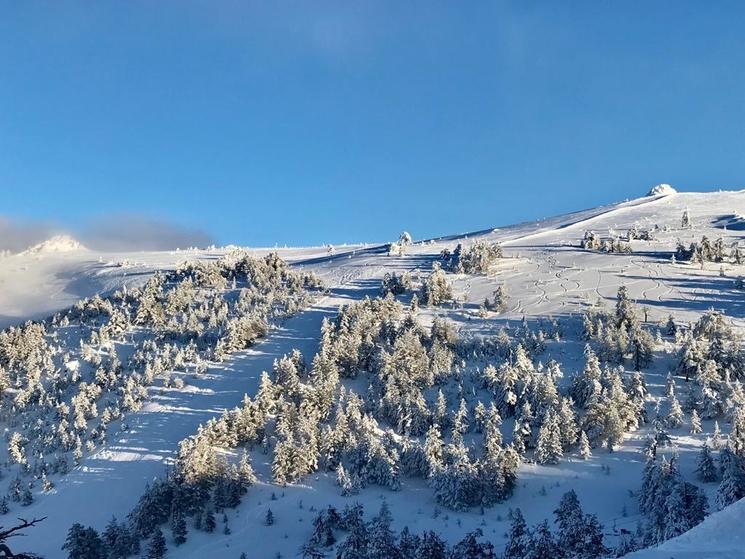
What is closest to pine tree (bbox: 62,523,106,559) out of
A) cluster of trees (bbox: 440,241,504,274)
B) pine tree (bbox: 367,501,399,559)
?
pine tree (bbox: 367,501,399,559)

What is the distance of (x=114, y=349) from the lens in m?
87.2

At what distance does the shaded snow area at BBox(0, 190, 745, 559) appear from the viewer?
162 feet

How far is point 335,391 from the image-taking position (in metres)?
67.7

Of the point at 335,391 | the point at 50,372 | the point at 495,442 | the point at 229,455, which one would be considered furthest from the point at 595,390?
the point at 50,372

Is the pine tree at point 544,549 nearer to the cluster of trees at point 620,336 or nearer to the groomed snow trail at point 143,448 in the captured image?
the groomed snow trail at point 143,448

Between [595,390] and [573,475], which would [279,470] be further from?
[595,390]

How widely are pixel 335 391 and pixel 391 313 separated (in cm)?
2175

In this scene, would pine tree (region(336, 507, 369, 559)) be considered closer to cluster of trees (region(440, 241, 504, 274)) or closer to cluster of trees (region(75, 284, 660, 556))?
cluster of trees (region(75, 284, 660, 556))

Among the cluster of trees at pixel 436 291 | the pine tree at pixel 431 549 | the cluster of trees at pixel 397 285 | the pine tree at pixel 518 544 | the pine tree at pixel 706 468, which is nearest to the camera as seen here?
the pine tree at pixel 518 544

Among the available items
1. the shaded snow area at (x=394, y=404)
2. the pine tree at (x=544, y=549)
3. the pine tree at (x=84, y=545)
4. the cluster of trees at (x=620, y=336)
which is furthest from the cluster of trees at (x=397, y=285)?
the pine tree at (x=544, y=549)

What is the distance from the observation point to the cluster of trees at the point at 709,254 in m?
109

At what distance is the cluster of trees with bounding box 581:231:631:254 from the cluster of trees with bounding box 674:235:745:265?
10807 mm

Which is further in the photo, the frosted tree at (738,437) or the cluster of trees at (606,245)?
the cluster of trees at (606,245)

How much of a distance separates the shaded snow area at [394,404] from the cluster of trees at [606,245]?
11.0 m
